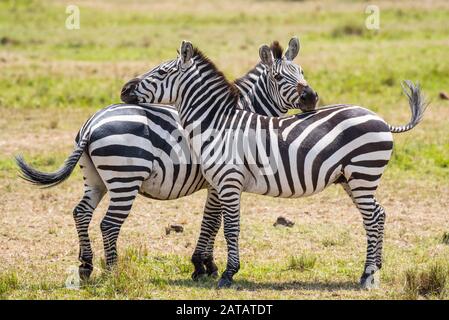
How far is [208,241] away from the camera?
932 cm

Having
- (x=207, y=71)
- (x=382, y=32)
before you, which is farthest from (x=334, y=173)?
(x=382, y=32)

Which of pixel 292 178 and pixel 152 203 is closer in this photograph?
pixel 292 178

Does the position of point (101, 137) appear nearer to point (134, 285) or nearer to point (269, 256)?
point (134, 285)

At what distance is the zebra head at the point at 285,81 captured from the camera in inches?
360

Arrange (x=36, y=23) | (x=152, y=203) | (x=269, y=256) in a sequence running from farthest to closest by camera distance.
→ (x=36, y=23) → (x=152, y=203) → (x=269, y=256)

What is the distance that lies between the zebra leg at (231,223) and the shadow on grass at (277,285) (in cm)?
12

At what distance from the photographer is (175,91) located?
897cm

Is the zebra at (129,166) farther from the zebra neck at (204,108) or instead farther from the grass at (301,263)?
the grass at (301,263)

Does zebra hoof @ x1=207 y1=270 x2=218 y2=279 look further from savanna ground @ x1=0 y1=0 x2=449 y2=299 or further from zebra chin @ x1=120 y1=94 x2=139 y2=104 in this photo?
zebra chin @ x1=120 y1=94 x2=139 y2=104

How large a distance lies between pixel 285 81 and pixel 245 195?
13.5 feet

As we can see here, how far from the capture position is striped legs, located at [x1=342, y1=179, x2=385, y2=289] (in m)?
8.70

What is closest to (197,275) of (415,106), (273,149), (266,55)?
(273,149)

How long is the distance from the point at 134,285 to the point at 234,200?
1.26 metres

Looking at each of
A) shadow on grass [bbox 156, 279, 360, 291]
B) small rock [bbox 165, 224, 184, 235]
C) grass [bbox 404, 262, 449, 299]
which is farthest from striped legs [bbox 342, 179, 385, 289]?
small rock [bbox 165, 224, 184, 235]
